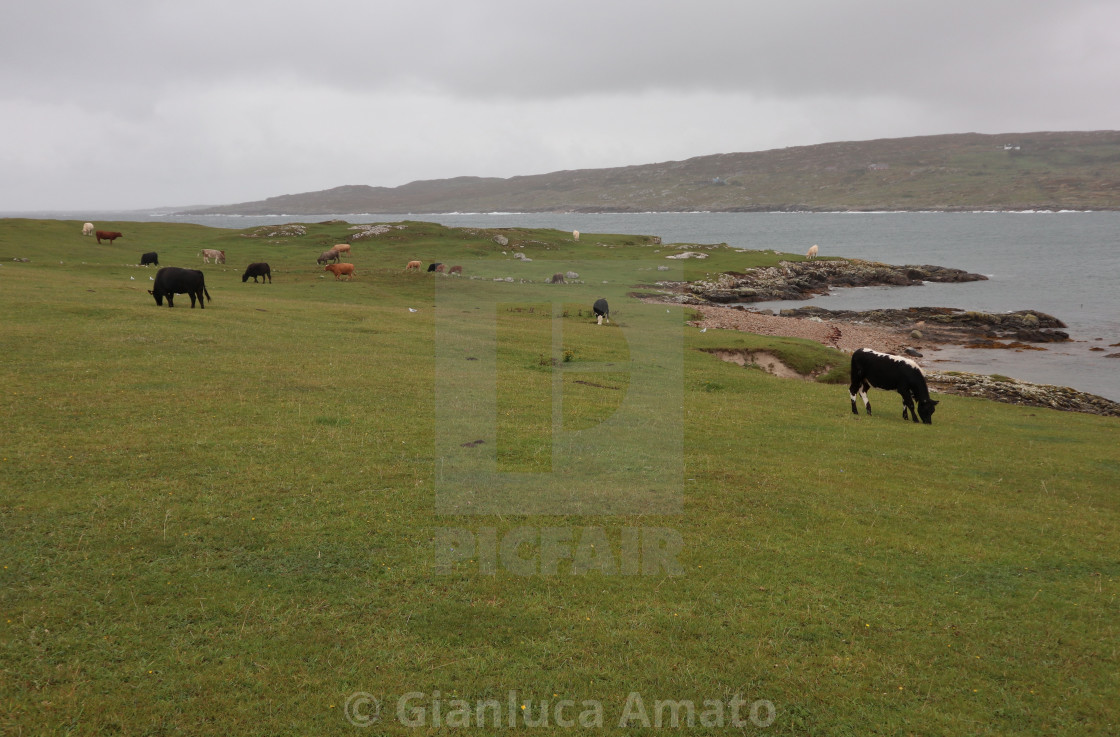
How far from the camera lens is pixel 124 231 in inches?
2859

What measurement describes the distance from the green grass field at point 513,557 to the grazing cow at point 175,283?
7758 millimetres

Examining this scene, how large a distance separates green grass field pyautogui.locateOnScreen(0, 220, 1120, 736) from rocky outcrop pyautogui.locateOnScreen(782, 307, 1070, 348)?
34.0 metres

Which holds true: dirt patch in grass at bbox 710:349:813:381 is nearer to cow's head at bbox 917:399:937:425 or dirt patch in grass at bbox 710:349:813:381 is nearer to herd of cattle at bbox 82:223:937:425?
herd of cattle at bbox 82:223:937:425

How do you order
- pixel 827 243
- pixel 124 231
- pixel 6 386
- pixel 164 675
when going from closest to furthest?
pixel 164 675, pixel 6 386, pixel 124 231, pixel 827 243

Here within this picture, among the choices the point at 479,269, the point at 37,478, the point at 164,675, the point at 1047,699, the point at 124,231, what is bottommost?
the point at 1047,699

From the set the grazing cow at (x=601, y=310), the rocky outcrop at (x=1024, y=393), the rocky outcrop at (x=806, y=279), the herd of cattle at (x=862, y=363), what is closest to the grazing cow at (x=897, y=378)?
the herd of cattle at (x=862, y=363)

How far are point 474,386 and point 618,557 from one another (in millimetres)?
12199

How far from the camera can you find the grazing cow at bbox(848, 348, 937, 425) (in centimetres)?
2227

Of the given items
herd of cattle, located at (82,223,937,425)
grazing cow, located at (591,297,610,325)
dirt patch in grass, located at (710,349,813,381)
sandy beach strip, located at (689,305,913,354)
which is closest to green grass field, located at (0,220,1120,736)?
herd of cattle, located at (82,223,937,425)

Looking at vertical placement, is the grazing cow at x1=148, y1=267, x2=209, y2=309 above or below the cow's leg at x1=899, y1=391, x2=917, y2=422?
above

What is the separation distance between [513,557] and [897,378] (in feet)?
57.4

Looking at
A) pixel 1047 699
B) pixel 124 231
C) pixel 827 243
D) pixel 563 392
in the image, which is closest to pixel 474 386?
pixel 563 392

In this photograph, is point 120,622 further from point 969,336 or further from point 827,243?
point 827,243

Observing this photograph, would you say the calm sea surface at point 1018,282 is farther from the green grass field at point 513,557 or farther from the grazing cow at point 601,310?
the green grass field at point 513,557
